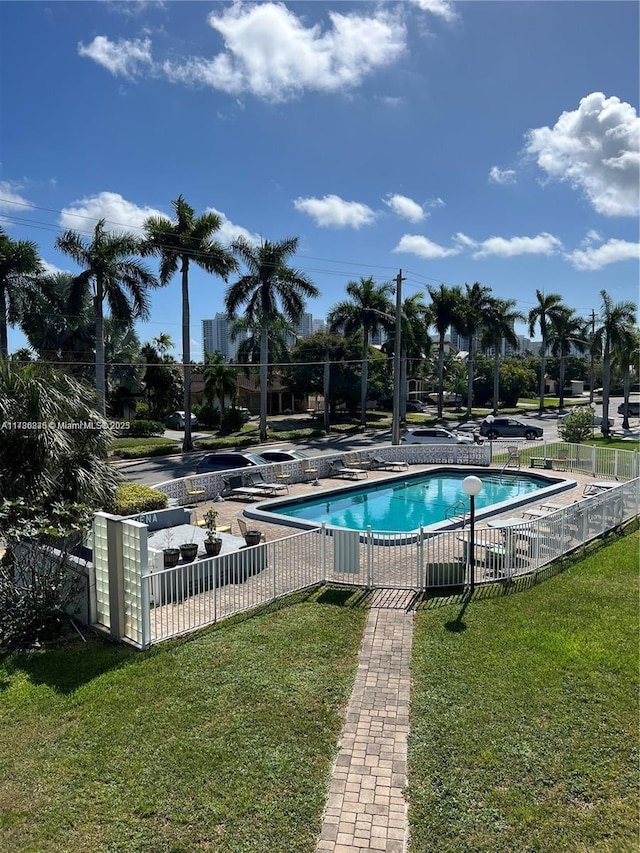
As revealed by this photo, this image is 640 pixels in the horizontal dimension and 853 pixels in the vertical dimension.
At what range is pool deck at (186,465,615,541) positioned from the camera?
15.4m

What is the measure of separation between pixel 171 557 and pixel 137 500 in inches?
156

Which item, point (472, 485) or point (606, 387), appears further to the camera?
point (606, 387)

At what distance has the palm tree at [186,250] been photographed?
108 feet

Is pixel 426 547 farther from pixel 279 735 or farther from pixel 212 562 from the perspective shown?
pixel 279 735

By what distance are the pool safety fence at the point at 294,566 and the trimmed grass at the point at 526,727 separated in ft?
4.37

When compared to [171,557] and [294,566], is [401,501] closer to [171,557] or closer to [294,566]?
[294,566]

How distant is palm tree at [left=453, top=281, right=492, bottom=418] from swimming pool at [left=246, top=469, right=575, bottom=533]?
105 ft

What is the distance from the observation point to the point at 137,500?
48.8ft

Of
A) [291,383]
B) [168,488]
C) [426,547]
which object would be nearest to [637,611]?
[426,547]

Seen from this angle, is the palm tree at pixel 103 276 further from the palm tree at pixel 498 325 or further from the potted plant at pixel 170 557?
the palm tree at pixel 498 325

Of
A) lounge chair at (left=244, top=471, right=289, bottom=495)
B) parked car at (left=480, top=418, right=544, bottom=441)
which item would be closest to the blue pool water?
→ lounge chair at (left=244, top=471, right=289, bottom=495)

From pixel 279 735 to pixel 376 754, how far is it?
40.3 inches

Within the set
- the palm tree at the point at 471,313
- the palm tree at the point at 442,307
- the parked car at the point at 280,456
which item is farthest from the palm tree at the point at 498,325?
the parked car at the point at 280,456

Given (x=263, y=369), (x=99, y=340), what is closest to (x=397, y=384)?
(x=263, y=369)
